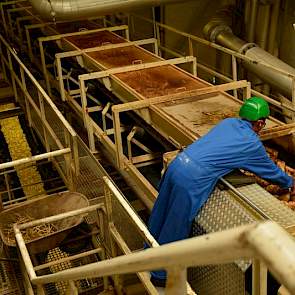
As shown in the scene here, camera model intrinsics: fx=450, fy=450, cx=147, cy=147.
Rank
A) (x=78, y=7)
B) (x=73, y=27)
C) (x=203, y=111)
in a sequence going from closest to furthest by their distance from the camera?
(x=203, y=111)
(x=78, y=7)
(x=73, y=27)

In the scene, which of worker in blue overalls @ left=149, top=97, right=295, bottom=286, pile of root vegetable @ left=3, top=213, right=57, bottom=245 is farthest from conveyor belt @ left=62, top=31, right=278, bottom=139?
pile of root vegetable @ left=3, top=213, right=57, bottom=245

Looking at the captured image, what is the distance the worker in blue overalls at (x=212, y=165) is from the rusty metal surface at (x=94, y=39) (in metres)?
3.68

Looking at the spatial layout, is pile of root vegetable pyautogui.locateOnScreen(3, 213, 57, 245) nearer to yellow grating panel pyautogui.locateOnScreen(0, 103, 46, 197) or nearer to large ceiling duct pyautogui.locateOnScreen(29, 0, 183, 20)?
yellow grating panel pyautogui.locateOnScreen(0, 103, 46, 197)

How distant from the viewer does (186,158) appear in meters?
3.03

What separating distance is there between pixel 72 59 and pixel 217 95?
3.31 metres

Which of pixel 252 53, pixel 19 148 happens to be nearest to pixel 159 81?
pixel 252 53

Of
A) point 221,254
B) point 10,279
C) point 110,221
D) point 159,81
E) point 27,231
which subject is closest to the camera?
point 221,254

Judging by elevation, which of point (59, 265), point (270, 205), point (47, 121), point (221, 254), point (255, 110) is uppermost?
point (221, 254)

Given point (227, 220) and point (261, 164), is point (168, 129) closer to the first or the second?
point (261, 164)

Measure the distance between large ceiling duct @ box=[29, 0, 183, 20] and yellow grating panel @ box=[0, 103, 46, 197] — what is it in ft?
6.69

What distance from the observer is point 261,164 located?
9.62 ft

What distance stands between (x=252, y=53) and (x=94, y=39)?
231 centimetres

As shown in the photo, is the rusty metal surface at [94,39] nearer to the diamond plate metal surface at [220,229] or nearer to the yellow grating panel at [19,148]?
the yellow grating panel at [19,148]

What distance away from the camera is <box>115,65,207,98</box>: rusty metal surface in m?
4.49
